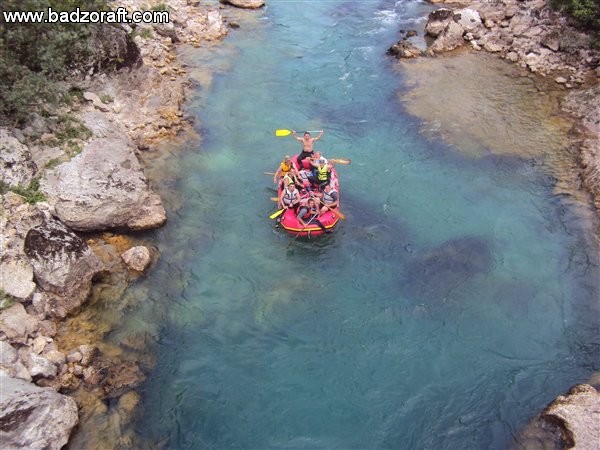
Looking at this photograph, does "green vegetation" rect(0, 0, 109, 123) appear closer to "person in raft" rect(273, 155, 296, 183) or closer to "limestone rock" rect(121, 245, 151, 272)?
"limestone rock" rect(121, 245, 151, 272)

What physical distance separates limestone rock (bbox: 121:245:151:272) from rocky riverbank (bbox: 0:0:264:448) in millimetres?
29

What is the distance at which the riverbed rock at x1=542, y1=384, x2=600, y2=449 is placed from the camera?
9305mm

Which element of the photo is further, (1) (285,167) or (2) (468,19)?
(2) (468,19)

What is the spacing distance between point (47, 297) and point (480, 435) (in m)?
9.59

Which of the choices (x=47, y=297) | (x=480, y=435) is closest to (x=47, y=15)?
(x=47, y=297)

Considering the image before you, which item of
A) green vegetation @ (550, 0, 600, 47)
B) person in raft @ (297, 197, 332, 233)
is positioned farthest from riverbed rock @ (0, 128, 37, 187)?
green vegetation @ (550, 0, 600, 47)

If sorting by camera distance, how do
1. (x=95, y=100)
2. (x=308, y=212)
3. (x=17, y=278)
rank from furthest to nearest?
(x=95, y=100) < (x=308, y=212) < (x=17, y=278)

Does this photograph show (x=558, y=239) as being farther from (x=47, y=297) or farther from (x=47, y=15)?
(x=47, y=15)

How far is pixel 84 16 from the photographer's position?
50.6 ft

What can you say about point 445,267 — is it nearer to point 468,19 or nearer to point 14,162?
point 14,162

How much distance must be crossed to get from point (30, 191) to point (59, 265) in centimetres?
239

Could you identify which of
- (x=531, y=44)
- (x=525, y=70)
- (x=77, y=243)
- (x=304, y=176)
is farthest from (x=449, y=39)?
(x=77, y=243)

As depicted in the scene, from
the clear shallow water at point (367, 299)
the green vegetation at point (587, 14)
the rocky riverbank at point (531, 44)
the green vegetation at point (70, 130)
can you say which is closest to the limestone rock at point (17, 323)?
the clear shallow water at point (367, 299)

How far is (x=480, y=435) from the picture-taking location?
32.9 ft
